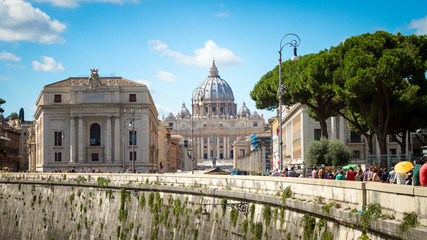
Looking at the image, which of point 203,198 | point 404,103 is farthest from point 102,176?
point 404,103

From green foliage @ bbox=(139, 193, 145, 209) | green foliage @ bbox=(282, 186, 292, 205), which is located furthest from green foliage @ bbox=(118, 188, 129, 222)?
green foliage @ bbox=(282, 186, 292, 205)

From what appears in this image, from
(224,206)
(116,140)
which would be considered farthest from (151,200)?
(116,140)

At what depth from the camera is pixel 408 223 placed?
403 inches

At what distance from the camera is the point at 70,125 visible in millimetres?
74750

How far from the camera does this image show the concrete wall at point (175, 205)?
42.3 ft

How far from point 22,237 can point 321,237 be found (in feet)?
95.1

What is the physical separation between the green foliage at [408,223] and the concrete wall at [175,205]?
109mm

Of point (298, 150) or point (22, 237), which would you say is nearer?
point (22, 237)

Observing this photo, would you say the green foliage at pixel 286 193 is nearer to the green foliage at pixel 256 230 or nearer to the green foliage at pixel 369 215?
the green foliage at pixel 256 230

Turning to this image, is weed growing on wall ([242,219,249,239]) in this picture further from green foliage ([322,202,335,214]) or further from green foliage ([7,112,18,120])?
green foliage ([7,112,18,120])

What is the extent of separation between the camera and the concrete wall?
12898 mm

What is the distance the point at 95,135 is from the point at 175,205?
167 feet

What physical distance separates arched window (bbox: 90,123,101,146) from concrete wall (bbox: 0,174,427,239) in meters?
31.3

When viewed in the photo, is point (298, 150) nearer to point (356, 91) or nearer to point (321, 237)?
point (356, 91)
